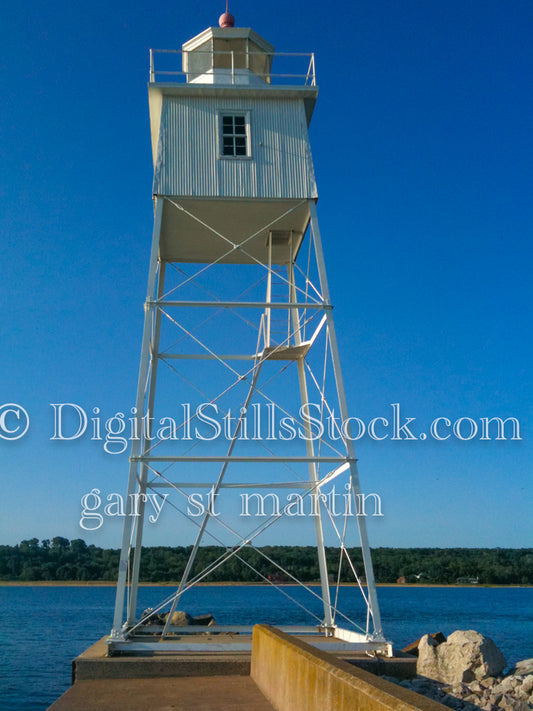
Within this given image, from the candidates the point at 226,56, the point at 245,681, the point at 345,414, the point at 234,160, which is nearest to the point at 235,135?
the point at 234,160

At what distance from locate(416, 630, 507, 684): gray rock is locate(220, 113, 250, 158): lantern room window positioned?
32.5 feet

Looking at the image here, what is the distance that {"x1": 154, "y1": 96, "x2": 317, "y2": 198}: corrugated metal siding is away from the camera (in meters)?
13.3

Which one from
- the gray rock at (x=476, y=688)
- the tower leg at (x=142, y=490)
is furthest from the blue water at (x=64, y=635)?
the gray rock at (x=476, y=688)

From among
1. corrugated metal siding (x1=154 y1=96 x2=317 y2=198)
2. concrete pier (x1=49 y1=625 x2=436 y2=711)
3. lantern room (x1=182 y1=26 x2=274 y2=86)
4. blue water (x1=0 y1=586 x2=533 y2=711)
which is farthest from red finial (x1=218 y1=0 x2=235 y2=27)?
blue water (x1=0 y1=586 x2=533 y2=711)

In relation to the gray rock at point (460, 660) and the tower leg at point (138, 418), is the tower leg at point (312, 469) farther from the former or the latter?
the tower leg at point (138, 418)

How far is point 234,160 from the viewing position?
13.5 m

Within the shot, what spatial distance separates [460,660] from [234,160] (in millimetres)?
10030

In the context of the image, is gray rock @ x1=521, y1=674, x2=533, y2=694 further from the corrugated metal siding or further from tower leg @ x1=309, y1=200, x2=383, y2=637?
the corrugated metal siding

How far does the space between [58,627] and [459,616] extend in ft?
92.3

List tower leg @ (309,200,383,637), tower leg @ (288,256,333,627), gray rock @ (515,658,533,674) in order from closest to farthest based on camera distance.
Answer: tower leg @ (309,200,383,637) → tower leg @ (288,256,333,627) → gray rock @ (515,658,533,674)

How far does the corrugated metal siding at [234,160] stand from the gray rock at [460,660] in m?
8.76

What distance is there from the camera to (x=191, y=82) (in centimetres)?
1472

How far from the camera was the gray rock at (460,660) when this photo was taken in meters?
13.0

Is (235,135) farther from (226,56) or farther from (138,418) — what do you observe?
(138,418)
